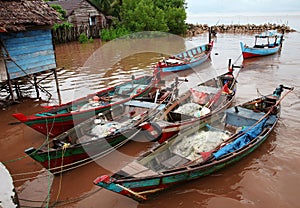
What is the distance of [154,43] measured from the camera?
95.5 feet

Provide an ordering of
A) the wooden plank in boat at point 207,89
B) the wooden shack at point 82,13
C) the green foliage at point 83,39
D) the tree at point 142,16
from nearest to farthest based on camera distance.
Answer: the wooden plank in boat at point 207,89 < the green foliage at point 83,39 < the wooden shack at point 82,13 < the tree at point 142,16

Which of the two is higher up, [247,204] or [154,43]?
[154,43]

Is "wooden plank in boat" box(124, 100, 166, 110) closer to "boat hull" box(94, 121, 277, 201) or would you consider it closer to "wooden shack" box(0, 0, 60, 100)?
"boat hull" box(94, 121, 277, 201)

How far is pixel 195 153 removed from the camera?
7.12 meters

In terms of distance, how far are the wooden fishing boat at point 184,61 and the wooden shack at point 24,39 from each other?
22.1 ft

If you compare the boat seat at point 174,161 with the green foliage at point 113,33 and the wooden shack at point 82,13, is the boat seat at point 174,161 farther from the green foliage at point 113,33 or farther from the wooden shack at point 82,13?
the wooden shack at point 82,13

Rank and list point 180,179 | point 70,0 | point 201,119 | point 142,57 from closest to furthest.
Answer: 1. point 180,179
2. point 201,119
3. point 142,57
4. point 70,0

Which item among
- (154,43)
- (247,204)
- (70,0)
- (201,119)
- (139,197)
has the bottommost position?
(247,204)

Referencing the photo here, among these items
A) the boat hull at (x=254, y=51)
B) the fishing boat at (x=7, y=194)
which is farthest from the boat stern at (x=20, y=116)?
the boat hull at (x=254, y=51)

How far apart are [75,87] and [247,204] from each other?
11448 millimetres

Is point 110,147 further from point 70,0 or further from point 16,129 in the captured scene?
point 70,0

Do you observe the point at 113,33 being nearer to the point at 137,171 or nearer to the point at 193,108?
A: the point at 193,108

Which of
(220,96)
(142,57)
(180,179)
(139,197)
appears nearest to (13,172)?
(139,197)

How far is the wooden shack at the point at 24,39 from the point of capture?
382 inches
